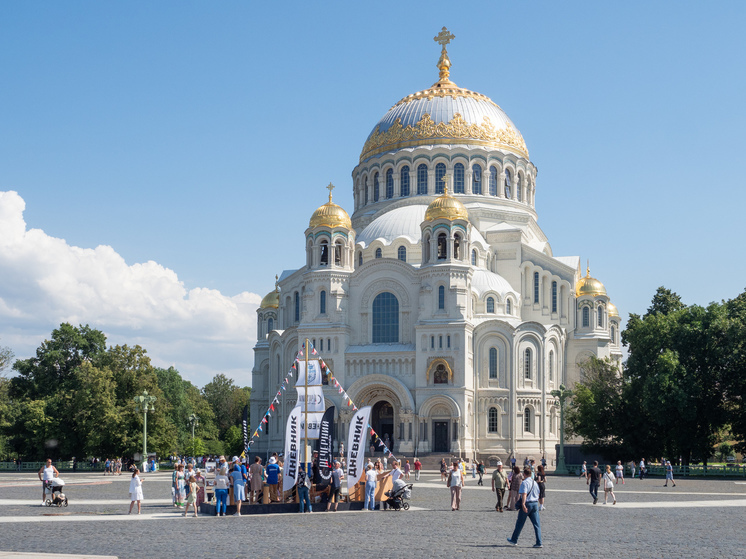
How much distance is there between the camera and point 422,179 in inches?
2911

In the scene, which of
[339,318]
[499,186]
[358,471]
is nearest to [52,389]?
[339,318]

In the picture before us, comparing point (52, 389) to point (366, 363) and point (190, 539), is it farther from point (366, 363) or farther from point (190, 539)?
point (190, 539)

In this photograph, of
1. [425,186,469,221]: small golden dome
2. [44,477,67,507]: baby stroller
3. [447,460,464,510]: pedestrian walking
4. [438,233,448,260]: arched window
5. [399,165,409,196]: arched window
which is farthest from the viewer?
[399,165,409,196]: arched window

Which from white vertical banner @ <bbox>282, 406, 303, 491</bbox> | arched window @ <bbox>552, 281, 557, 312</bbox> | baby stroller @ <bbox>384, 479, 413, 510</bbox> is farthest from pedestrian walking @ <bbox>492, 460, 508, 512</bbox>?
arched window @ <bbox>552, 281, 557, 312</bbox>

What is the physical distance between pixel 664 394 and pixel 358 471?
27.0 metres

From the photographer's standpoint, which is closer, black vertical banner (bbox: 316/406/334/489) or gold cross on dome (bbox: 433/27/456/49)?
black vertical banner (bbox: 316/406/334/489)

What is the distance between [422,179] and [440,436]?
75.9 feet

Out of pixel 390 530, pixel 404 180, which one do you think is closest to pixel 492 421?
pixel 404 180

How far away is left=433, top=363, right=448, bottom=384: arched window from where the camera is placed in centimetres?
5969

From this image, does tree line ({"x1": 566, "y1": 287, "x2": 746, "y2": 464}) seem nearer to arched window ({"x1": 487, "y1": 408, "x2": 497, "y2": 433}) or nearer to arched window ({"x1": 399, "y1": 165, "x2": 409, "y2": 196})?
arched window ({"x1": 487, "y1": 408, "x2": 497, "y2": 433})

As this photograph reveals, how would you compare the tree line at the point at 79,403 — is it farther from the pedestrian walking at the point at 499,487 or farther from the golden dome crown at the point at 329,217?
the pedestrian walking at the point at 499,487

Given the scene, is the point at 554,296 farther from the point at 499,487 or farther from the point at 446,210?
the point at 499,487

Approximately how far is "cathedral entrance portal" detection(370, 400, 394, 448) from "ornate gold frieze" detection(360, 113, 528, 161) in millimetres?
22702

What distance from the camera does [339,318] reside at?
6269 cm
